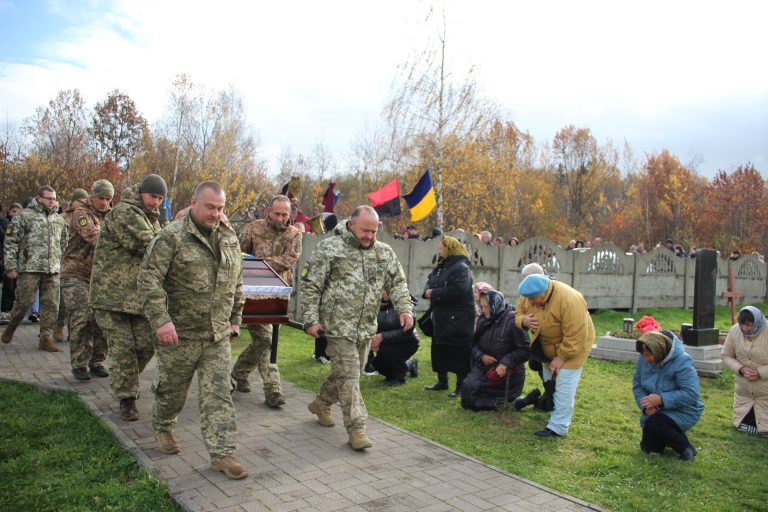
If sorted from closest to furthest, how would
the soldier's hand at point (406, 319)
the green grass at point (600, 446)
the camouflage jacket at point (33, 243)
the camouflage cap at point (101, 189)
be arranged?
the green grass at point (600, 446)
the soldier's hand at point (406, 319)
the camouflage cap at point (101, 189)
the camouflage jacket at point (33, 243)

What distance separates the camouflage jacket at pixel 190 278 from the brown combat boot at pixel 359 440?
1.48 meters

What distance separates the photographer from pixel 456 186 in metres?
29.0

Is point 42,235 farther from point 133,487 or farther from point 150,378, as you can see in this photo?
point 133,487

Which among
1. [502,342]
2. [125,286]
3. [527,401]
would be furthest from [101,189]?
[527,401]

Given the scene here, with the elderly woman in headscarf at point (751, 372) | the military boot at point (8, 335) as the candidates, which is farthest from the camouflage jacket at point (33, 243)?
the elderly woman in headscarf at point (751, 372)

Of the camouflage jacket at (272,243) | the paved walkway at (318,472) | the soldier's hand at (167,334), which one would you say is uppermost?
the camouflage jacket at (272,243)

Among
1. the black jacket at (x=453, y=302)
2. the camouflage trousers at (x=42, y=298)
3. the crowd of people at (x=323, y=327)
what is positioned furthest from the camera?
the camouflage trousers at (x=42, y=298)

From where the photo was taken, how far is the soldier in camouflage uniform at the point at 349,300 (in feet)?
18.3

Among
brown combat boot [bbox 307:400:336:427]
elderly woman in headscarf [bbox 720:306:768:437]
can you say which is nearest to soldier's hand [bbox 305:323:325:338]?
brown combat boot [bbox 307:400:336:427]

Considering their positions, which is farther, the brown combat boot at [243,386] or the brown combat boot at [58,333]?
the brown combat boot at [58,333]

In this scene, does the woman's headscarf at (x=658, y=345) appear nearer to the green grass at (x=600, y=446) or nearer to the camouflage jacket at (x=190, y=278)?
the green grass at (x=600, y=446)

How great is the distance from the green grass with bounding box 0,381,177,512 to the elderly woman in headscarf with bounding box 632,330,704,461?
425cm

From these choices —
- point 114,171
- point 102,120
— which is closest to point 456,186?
point 114,171

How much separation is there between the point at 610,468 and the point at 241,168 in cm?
3827
